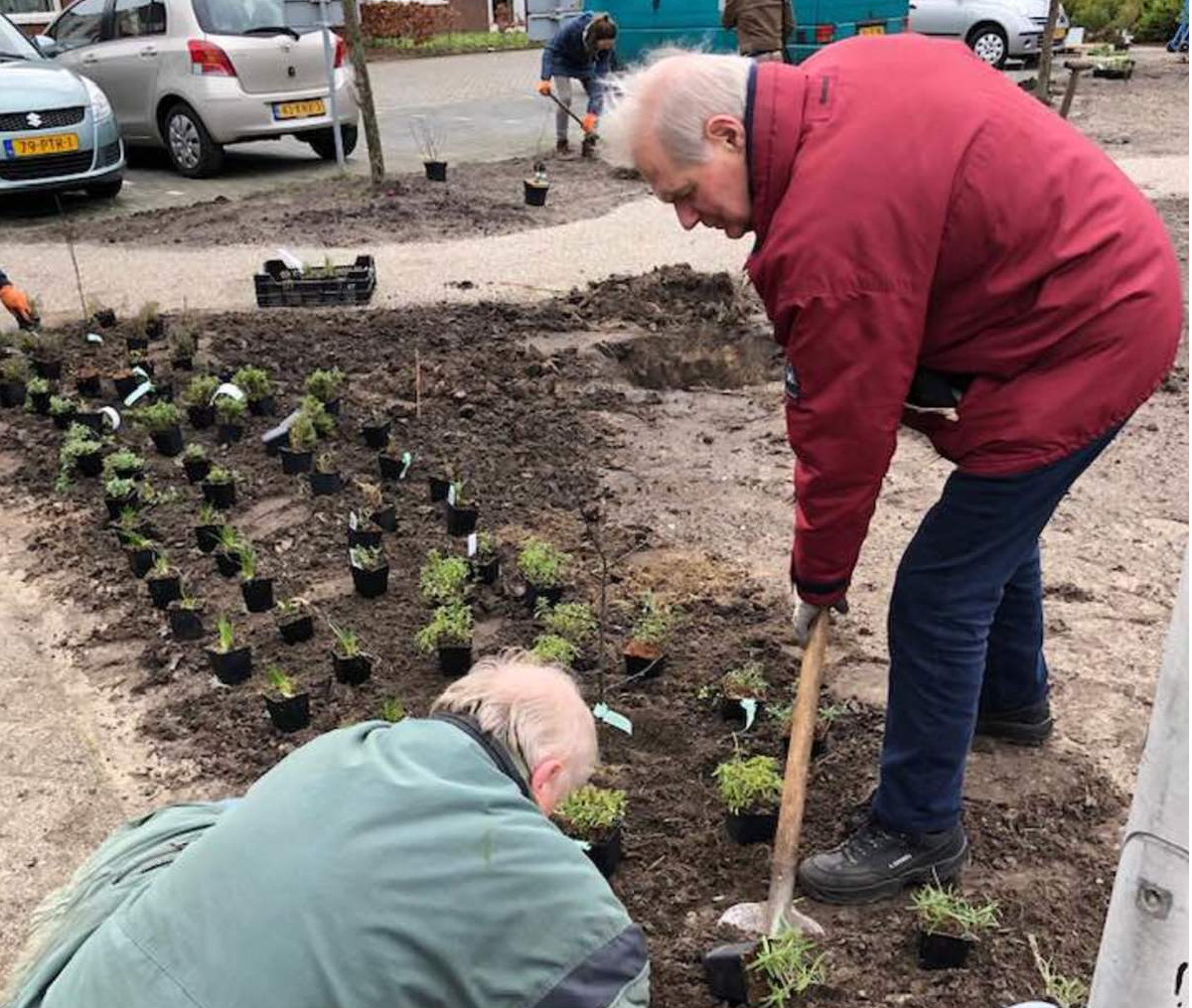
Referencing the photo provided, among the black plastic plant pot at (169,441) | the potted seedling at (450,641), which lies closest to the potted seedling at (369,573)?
the potted seedling at (450,641)

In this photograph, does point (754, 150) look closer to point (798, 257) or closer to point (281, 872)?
point (798, 257)

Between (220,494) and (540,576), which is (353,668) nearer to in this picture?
(540,576)

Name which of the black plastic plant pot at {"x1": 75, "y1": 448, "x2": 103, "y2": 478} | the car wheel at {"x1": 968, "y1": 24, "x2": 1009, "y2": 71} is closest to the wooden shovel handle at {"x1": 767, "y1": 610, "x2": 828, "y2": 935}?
the black plastic plant pot at {"x1": 75, "y1": 448, "x2": 103, "y2": 478}

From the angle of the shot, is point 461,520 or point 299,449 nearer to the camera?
point 461,520

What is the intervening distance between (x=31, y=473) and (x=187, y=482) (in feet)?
2.49

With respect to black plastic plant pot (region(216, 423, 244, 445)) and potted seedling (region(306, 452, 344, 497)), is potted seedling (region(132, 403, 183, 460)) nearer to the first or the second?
black plastic plant pot (region(216, 423, 244, 445))

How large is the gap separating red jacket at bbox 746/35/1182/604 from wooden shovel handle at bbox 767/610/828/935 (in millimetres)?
381

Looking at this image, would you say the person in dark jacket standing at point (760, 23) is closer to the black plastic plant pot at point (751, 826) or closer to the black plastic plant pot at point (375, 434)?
the black plastic plant pot at point (375, 434)

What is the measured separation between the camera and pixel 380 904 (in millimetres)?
1759

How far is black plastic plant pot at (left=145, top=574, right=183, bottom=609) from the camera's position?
Result: 415cm

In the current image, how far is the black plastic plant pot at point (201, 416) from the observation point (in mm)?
5652

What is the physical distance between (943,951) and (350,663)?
1.90m

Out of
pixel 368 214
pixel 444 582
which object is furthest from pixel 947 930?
pixel 368 214

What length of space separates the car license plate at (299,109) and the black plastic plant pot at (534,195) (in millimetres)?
2638
